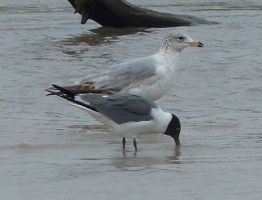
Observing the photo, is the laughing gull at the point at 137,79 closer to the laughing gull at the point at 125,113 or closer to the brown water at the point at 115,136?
the brown water at the point at 115,136

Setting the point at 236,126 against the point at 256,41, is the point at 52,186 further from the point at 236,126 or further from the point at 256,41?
the point at 256,41

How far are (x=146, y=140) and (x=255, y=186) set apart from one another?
89.6 inches

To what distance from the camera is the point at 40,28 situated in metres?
15.1

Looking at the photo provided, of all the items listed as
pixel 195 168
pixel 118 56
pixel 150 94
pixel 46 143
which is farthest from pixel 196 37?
pixel 195 168

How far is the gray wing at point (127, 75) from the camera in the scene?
8195 millimetres

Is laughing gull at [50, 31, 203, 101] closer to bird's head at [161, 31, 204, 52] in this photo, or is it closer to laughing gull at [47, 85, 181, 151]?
bird's head at [161, 31, 204, 52]

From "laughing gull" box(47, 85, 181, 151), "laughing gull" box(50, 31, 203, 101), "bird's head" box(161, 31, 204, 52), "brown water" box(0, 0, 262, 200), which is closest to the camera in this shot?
"brown water" box(0, 0, 262, 200)

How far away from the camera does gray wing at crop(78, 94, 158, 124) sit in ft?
23.2

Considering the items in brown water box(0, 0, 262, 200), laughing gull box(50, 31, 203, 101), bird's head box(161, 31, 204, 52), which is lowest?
brown water box(0, 0, 262, 200)

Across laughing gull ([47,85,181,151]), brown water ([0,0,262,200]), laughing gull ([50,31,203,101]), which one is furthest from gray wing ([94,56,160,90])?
laughing gull ([47,85,181,151])

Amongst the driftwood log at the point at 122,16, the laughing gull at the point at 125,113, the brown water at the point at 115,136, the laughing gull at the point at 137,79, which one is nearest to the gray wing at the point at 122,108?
the laughing gull at the point at 125,113

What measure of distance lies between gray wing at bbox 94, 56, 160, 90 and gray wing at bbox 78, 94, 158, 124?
1022 millimetres

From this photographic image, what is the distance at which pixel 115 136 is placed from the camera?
25.7 ft

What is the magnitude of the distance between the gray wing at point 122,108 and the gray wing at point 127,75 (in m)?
1.02
